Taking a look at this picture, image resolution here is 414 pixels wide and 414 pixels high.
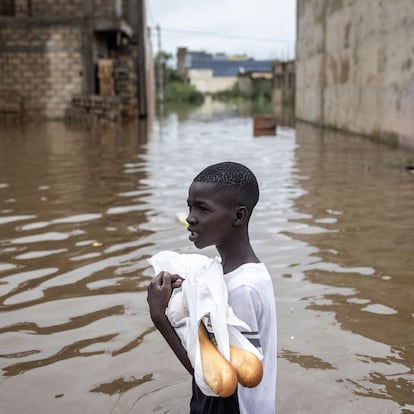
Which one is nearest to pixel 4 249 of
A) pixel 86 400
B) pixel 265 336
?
pixel 86 400

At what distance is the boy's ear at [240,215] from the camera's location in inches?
69.0

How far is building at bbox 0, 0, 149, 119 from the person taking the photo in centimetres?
2362

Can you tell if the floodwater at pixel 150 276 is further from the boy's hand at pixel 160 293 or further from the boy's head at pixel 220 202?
the boy's head at pixel 220 202

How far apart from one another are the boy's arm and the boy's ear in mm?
263

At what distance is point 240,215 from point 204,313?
0.32 meters

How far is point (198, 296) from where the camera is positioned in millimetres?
1662

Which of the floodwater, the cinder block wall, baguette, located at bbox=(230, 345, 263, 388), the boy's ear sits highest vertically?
the cinder block wall

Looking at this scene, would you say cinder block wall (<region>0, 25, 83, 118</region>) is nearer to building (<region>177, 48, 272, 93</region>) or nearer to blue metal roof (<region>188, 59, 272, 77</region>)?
building (<region>177, 48, 272, 93</region>)

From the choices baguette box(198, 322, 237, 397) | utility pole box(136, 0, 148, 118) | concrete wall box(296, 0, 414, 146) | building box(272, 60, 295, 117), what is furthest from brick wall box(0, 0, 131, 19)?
baguette box(198, 322, 237, 397)

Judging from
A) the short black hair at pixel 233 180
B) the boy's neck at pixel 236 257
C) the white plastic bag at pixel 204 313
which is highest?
the short black hair at pixel 233 180

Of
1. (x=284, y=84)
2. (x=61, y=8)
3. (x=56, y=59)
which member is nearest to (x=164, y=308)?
(x=56, y=59)

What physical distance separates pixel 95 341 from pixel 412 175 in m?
6.78

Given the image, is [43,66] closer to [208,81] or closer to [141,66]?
[141,66]

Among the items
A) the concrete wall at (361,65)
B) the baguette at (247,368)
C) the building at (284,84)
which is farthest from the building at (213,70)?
the baguette at (247,368)
